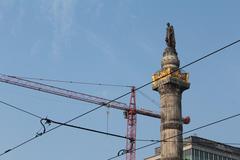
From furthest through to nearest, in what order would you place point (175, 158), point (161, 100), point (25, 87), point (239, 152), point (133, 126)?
point (239, 152) < point (133, 126) < point (25, 87) < point (161, 100) < point (175, 158)

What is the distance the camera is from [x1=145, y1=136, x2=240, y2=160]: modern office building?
11331cm

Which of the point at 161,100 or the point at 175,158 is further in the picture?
the point at 161,100

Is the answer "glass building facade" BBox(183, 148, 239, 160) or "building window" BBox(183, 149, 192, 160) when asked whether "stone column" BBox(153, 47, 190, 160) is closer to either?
"building window" BBox(183, 149, 192, 160)

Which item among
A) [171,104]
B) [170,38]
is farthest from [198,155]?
[171,104]

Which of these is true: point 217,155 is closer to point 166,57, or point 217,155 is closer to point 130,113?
point 130,113

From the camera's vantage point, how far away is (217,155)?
11794 centimetres

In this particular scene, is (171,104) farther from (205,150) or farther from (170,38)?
(205,150)

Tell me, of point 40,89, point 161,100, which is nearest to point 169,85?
point 161,100

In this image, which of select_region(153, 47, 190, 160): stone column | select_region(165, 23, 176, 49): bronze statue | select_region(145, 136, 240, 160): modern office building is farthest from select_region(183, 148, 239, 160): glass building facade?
select_region(165, 23, 176, 49): bronze statue

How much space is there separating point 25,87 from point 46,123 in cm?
6407

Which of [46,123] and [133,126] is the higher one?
[133,126]

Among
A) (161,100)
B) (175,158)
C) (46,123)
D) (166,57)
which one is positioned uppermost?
(166,57)

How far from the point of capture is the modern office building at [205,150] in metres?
113

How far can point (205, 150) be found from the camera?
116 metres
